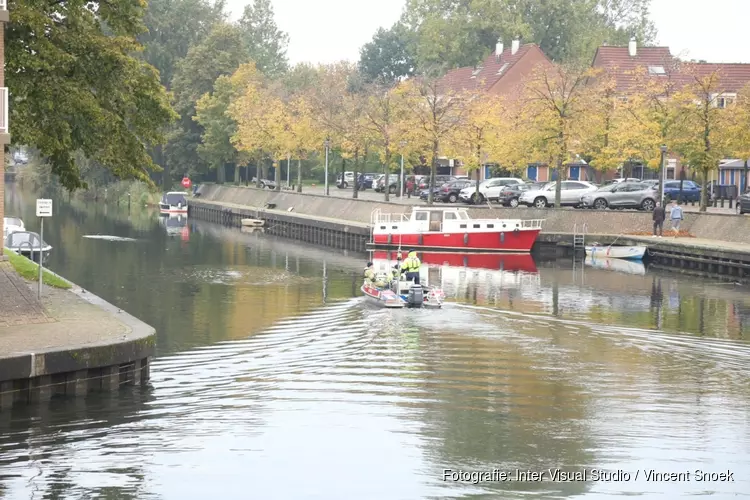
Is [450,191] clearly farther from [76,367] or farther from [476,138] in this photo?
[76,367]

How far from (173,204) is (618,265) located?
53.5m

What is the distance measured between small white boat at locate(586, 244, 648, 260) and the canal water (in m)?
14.9

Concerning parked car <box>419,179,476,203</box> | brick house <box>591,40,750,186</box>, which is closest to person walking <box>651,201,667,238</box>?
parked car <box>419,179,476,203</box>

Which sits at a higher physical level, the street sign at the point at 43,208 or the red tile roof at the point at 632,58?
the red tile roof at the point at 632,58

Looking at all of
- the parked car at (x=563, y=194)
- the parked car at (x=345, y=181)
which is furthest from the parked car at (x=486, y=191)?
the parked car at (x=345, y=181)

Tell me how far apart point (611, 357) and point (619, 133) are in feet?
135

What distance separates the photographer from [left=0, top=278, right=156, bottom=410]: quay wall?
24.3 metres

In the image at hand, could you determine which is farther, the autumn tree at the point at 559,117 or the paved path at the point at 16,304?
the autumn tree at the point at 559,117

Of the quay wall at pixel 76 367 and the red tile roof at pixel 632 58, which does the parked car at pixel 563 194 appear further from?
the quay wall at pixel 76 367

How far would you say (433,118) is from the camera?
263 feet

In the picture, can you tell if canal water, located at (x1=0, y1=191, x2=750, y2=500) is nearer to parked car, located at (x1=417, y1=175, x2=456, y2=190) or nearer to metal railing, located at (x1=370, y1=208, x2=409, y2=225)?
metal railing, located at (x1=370, y1=208, x2=409, y2=225)

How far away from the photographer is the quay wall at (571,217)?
207ft

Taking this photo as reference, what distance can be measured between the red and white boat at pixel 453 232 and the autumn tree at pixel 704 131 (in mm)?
9197

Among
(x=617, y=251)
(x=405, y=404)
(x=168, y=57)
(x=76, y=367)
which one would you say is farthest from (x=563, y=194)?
(x=168, y=57)
